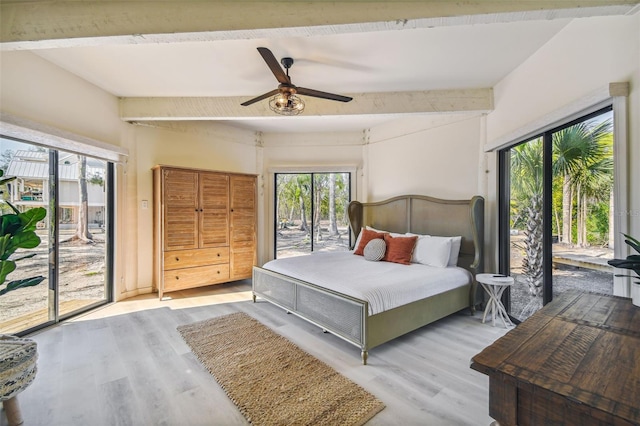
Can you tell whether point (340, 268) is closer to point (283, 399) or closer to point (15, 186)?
point (283, 399)

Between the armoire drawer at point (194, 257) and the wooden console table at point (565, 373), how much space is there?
13.5 ft

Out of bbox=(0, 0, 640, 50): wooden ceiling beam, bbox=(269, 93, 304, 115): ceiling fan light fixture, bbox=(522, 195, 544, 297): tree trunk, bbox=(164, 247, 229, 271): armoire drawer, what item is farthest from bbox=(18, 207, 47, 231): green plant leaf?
bbox=(522, 195, 544, 297): tree trunk

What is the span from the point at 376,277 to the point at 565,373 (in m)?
2.11

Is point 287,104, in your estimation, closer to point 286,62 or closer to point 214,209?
point 286,62

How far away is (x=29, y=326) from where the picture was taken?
2957mm

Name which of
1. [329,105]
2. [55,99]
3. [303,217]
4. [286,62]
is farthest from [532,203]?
[55,99]

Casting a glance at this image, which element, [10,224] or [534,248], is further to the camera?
[534,248]

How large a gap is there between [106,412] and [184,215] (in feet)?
9.00

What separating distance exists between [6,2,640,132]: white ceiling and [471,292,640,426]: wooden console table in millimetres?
1951

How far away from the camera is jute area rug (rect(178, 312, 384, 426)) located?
1801 millimetres

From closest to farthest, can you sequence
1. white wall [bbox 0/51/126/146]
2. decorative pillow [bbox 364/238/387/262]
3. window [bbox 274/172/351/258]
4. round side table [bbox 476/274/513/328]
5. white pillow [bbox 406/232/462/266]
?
white wall [bbox 0/51/126/146] < round side table [bbox 476/274/513/328] < white pillow [bbox 406/232/462/266] < decorative pillow [bbox 364/238/387/262] < window [bbox 274/172/351/258]

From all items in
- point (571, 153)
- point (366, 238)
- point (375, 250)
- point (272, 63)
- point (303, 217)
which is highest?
point (272, 63)

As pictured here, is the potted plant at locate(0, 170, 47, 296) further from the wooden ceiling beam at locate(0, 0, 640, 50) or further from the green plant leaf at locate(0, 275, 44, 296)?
the wooden ceiling beam at locate(0, 0, 640, 50)

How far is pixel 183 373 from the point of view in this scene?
227 centimetres
